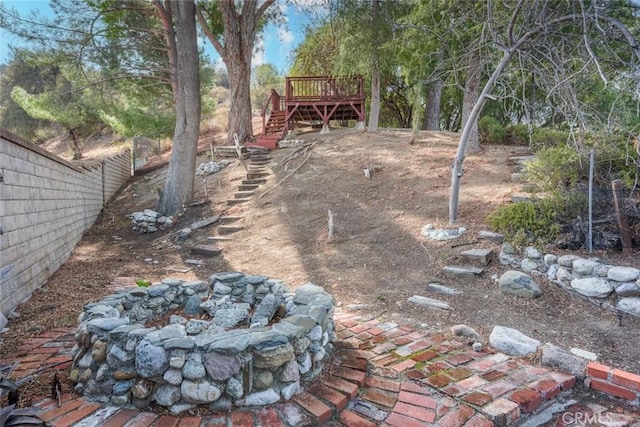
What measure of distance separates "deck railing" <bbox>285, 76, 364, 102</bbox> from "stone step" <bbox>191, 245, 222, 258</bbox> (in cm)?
684

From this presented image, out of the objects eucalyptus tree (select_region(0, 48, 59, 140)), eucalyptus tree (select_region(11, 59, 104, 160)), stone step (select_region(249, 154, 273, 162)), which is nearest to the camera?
stone step (select_region(249, 154, 273, 162))

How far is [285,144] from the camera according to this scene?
10.1m

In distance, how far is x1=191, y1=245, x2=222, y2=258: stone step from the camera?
208 inches

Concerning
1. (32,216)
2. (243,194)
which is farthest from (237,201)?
(32,216)

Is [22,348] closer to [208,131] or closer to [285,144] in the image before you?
[285,144]

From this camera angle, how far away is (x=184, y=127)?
732cm

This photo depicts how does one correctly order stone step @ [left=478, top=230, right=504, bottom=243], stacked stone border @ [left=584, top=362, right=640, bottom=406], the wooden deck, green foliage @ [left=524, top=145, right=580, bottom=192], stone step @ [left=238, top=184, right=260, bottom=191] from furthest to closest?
the wooden deck → stone step @ [left=238, top=184, right=260, bottom=191] → green foliage @ [left=524, top=145, right=580, bottom=192] → stone step @ [left=478, top=230, right=504, bottom=243] → stacked stone border @ [left=584, top=362, right=640, bottom=406]

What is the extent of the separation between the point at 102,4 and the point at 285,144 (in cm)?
498

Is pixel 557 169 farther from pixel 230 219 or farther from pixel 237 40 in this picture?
pixel 237 40

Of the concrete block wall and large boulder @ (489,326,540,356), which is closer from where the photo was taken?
large boulder @ (489,326,540,356)

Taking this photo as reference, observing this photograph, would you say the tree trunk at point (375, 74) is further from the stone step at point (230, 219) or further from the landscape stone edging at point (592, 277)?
the landscape stone edging at point (592, 277)

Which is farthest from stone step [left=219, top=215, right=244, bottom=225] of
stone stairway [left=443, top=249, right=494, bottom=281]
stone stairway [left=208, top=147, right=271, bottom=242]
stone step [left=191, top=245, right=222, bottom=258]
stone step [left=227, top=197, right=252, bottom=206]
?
stone stairway [left=443, top=249, right=494, bottom=281]

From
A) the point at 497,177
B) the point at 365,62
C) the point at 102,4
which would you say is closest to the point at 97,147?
the point at 102,4

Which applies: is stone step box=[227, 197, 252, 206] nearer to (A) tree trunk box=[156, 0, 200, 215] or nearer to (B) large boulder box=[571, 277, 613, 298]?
(A) tree trunk box=[156, 0, 200, 215]
